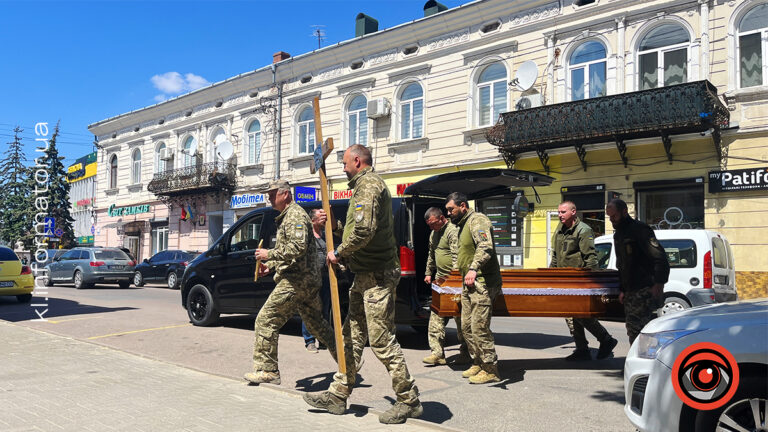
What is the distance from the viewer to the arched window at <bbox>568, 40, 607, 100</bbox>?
59.7 ft

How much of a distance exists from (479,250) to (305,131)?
2196 centimetres

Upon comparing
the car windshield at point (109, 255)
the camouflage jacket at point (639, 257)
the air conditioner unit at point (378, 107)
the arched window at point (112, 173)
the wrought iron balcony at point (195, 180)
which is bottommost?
the car windshield at point (109, 255)

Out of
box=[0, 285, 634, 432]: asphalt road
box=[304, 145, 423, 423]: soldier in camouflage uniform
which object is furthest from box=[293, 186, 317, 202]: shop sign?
box=[304, 145, 423, 423]: soldier in camouflage uniform

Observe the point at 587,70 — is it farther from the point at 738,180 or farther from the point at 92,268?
the point at 92,268

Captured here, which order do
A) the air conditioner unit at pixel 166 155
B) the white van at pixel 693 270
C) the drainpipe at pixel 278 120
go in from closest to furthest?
the white van at pixel 693 270
the drainpipe at pixel 278 120
the air conditioner unit at pixel 166 155

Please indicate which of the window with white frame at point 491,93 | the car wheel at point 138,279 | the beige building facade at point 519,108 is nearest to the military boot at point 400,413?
the beige building facade at point 519,108

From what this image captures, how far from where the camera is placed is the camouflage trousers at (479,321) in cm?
596

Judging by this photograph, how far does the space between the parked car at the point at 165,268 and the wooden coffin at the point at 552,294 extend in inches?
671

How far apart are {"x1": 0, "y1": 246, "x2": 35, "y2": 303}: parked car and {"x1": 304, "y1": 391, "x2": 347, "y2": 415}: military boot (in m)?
12.8

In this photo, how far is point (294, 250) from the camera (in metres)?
5.71

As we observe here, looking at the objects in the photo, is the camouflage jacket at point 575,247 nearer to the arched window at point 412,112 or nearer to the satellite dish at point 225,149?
the arched window at point 412,112

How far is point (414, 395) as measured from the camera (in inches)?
185

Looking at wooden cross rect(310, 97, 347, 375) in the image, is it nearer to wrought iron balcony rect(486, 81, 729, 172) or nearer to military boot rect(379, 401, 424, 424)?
military boot rect(379, 401, 424, 424)

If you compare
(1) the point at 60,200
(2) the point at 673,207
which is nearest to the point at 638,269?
(2) the point at 673,207
